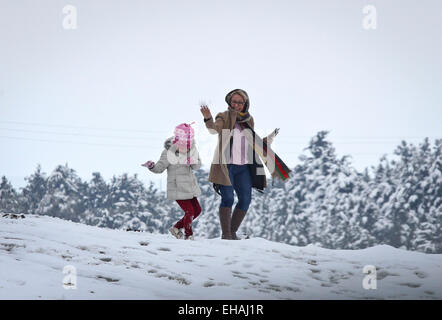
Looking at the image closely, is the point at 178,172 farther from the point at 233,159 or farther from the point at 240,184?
the point at 240,184

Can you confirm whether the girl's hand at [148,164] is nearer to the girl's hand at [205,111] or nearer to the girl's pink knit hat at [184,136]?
the girl's pink knit hat at [184,136]

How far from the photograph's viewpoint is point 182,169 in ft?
30.5

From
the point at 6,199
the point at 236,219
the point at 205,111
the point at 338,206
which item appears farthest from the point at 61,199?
the point at 205,111

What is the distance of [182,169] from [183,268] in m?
2.66

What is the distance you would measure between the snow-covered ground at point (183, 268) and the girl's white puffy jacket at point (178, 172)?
2.50 ft

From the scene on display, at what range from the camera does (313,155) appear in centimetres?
4919

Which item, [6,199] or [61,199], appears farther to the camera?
[6,199]

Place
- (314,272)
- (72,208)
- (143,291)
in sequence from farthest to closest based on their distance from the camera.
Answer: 1. (72,208)
2. (314,272)
3. (143,291)

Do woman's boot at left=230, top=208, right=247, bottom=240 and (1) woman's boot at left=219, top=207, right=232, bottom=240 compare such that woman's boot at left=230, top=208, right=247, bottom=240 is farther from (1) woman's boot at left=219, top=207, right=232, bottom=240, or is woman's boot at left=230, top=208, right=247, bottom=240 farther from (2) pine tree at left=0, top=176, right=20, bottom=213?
(2) pine tree at left=0, top=176, right=20, bottom=213

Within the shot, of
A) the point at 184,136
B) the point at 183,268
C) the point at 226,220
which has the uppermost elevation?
the point at 184,136

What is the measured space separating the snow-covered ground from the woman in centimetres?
61

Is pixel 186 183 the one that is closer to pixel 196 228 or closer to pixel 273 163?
pixel 273 163
